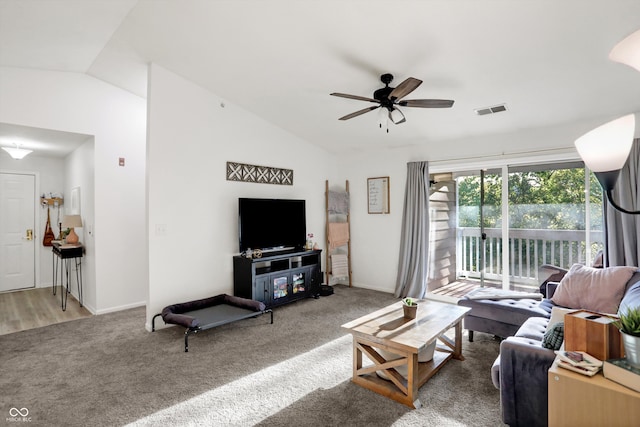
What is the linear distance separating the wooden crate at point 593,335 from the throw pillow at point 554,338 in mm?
252

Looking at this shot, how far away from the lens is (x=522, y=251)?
4.28m

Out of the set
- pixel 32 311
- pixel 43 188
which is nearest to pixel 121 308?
pixel 32 311

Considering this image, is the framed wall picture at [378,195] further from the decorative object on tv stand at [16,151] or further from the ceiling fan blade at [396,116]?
the decorative object on tv stand at [16,151]

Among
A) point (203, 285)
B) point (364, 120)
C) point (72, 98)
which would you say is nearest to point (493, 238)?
point (364, 120)

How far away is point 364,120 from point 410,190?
4.31ft

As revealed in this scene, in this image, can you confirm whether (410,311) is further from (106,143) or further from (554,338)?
(106,143)

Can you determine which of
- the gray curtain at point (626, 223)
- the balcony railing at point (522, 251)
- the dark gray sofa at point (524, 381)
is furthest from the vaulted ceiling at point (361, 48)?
the dark gray sofa at point (524, 381)

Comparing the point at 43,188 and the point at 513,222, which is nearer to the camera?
the point at 513,222

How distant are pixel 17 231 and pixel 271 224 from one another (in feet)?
14.4

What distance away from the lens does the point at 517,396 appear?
1940mm

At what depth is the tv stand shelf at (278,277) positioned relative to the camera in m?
4.27

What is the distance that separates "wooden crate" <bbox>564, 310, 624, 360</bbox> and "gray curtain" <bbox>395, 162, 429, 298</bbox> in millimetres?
3242

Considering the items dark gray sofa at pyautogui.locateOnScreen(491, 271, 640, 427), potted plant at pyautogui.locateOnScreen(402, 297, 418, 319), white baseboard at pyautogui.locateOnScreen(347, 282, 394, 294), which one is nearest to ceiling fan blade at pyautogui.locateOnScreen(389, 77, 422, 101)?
potted plant at pyautogui.locateOnScreen(402, 297, 418, 319)

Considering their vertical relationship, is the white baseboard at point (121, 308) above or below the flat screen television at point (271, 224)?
below
